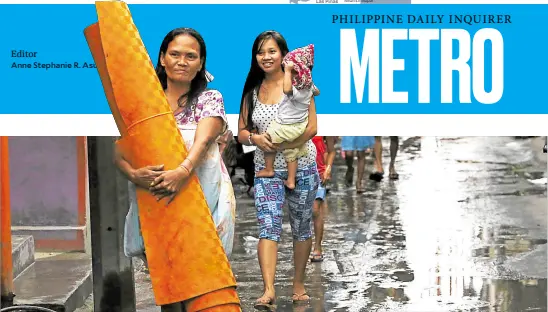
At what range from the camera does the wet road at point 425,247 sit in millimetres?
9609

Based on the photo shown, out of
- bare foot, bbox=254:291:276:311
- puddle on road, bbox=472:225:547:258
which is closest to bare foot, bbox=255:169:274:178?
bare foot, bbox=254:291:276:311

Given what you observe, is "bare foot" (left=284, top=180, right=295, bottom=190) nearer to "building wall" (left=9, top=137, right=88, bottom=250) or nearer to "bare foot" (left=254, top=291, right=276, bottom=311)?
"bare foot" (left=254, top=291, right=276, bottom=311)

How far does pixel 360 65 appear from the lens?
7.05m

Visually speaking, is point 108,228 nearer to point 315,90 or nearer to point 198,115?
point 315,90

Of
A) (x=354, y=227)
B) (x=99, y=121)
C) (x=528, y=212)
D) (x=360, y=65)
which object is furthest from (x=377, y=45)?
(x=528, y=212)

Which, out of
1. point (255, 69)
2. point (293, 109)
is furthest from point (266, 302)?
point (255, 69)

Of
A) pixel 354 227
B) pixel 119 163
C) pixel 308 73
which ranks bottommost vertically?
pixel 354 227

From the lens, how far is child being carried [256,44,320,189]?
7102mm

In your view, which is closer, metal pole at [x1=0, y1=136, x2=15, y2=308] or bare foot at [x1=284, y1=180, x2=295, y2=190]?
bare foot at [x1=284, y1=180, x2=295, y2=190]

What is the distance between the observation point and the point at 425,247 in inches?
473

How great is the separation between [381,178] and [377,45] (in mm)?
11039

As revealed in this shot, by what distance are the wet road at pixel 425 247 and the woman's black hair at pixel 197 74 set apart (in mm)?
3140

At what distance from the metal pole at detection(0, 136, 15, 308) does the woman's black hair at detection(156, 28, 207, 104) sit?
281 centimetres

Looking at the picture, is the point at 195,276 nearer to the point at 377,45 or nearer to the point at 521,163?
the point at 377,45
